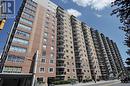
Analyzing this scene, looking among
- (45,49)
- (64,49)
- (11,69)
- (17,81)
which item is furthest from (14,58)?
(64,49)

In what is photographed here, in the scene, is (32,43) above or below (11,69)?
above

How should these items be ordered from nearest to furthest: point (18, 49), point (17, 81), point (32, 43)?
1. point (17, 81)
2. point (18, 49)
3. point (32, 43)

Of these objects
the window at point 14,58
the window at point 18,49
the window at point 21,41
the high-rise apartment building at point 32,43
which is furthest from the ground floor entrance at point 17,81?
the window at point 21,41

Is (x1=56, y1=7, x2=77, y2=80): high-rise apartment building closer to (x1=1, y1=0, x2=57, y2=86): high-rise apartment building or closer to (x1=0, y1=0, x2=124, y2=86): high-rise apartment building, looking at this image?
(x1=0, y1=0, x2=124, y2=86): high-rise apartment building

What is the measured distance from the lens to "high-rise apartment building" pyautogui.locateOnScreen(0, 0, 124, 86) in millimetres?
54241

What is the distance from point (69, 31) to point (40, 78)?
42.6m

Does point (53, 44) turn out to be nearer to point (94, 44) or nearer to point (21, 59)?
point (21, 59)

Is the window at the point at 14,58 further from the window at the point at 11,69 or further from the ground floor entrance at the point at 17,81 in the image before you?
the ground floor entrance at the point at 17,81

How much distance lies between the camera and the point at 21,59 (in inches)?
2275

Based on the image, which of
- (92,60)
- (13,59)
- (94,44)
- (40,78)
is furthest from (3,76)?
(94,44)

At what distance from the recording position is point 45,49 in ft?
226

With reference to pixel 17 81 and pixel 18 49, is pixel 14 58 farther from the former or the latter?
pixel 17 81

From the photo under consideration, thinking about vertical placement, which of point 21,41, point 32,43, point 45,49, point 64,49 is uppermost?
point 64,49

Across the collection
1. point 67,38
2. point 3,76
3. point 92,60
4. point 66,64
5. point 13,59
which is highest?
point 67,38
